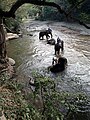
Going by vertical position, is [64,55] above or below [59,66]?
below

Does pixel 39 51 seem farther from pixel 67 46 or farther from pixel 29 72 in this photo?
pixel 29 72

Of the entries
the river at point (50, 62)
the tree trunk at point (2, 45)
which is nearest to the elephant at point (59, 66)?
the river at point (50, 62)

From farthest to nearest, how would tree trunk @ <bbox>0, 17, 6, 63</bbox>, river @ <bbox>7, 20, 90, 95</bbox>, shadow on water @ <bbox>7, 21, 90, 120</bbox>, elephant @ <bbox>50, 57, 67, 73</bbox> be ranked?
elephant @ <bbox>50, 57, 67, 73</bbox>
tree trunk @ <bbox>0, 17, 6, 63</bbox>
river @ <bbox>7, 20, 90, 95</bbox>
shadow on water @ <bbox>7, 21, 90, 120</bbox>

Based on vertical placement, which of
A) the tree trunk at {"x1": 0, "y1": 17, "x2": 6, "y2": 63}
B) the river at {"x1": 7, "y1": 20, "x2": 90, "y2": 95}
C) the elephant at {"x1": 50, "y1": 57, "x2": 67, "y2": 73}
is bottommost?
the river at {"x1": 7, "y1": 20, "x2": 90, "y2": 95}

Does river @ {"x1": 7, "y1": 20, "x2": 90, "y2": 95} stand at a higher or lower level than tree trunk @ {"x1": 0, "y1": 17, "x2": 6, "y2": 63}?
lower

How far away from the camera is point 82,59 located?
1753cm

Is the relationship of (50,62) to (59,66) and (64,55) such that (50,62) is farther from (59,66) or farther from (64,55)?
(64,55)

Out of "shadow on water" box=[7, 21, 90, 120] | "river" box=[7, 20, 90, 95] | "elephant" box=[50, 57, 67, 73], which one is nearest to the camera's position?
"shadow on water" box=[7, 21, 90, 120]

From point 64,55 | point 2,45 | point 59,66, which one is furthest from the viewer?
point 64,55

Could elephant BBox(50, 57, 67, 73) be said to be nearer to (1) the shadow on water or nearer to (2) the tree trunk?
(1) the shadow on water

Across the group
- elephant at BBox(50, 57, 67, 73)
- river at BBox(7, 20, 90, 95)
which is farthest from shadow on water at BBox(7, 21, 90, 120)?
elephant at BBox(50, 57, 67, 73)

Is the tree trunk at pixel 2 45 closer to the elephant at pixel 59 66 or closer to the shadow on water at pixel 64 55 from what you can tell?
the shadow on water at pixel 64 55

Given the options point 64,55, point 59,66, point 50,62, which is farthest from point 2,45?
point 64,55

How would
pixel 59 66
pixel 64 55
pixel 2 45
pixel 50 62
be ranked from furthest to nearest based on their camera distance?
pixel 64 55
pixel 50 62
pixel 59 66
pixel 2 45
